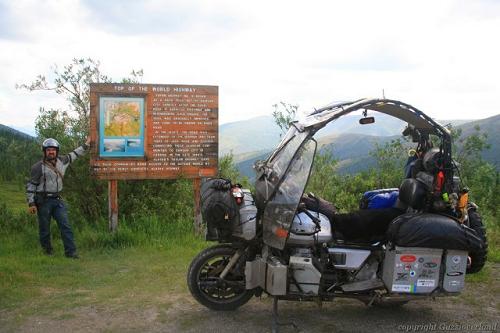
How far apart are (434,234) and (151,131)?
18.6ft

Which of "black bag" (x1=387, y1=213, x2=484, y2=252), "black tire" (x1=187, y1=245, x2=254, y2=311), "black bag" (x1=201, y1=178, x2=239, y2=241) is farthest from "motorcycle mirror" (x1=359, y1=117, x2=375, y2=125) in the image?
"black tire" (x1=187, y1=245, x2=254, y2=311)

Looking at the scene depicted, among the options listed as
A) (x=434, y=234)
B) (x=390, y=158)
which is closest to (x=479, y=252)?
(x=434, y=234)

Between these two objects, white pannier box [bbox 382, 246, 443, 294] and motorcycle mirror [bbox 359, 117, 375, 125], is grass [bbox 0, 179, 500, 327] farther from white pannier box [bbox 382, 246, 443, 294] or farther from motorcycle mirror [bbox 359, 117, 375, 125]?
motorcycle mirror [bbox 359, 117, 375, 125]

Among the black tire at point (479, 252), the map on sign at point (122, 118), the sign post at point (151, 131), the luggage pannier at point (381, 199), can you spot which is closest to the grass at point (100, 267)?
the sign post at point (151, 131)

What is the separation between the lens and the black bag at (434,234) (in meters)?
4.82

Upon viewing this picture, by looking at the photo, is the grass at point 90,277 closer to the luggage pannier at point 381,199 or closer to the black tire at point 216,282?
the black tire at point 216,282

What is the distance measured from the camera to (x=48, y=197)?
818cm

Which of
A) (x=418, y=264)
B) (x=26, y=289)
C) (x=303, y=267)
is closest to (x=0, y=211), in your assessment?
→ (x=26, y=289)

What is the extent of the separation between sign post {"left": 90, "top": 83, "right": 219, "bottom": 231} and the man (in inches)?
34.4

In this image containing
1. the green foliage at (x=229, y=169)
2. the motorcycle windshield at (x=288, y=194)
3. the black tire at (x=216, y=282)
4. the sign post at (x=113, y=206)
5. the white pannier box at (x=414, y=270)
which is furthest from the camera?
the green foliage at (x=229, y=169)

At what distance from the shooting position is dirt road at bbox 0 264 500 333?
5.07m

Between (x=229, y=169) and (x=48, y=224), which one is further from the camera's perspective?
(x=229, y=169)

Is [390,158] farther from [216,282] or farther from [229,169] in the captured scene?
[216,282]

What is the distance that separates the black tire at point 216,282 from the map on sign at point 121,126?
4.15 meters
